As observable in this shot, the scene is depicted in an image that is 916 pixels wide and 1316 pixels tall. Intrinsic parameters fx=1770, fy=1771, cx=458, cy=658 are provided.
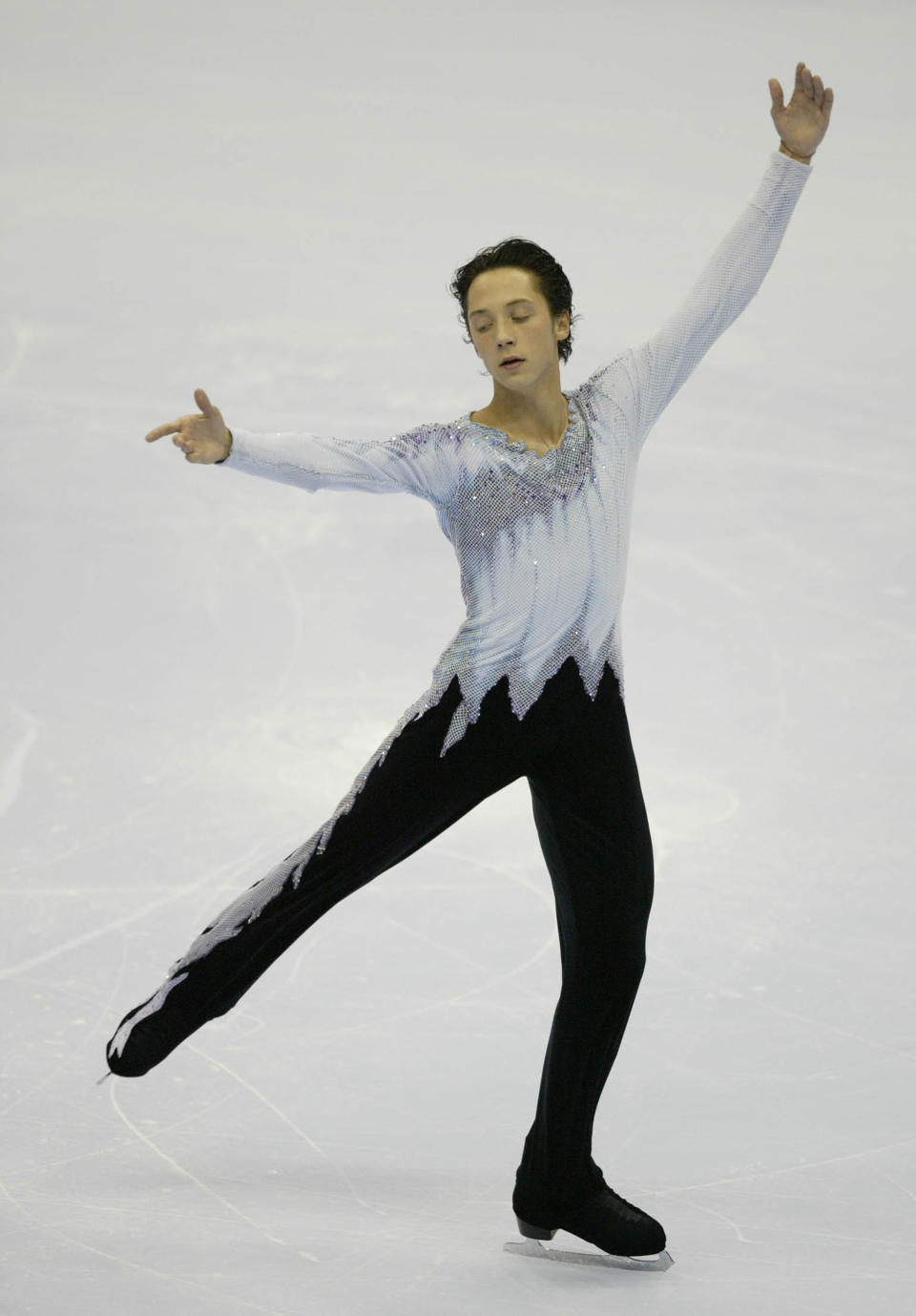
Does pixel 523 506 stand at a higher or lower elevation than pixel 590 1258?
higher

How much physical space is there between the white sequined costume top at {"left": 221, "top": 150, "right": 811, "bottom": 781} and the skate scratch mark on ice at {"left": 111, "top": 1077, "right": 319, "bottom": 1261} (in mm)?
772

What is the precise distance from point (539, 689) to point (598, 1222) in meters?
0.88

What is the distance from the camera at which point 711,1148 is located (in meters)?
3.28

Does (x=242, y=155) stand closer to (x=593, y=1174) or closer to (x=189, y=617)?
(x=189, y=617)

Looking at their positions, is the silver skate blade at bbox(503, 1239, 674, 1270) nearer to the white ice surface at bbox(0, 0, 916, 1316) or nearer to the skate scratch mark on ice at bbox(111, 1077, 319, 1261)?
the white ice surface at bbox(0, 0, 916, 1316)

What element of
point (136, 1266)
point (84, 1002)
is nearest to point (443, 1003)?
point (84, 1002)

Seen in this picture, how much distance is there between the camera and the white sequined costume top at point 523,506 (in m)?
2.81

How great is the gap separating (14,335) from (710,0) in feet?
12.7

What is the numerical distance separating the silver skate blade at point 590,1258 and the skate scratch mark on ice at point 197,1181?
0.35 m

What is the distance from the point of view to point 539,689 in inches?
111

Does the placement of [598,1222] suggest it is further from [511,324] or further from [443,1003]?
[511,324]

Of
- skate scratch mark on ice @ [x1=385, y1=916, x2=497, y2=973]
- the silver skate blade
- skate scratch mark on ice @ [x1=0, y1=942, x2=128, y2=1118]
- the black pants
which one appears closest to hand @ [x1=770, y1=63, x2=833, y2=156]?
the black pants

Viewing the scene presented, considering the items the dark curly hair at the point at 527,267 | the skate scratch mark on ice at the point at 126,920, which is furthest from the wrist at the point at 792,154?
the skate scratch mark on ice at the point at 126,920

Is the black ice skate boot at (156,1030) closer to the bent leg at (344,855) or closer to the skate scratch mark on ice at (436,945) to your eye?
the bent leg at (344,855)
